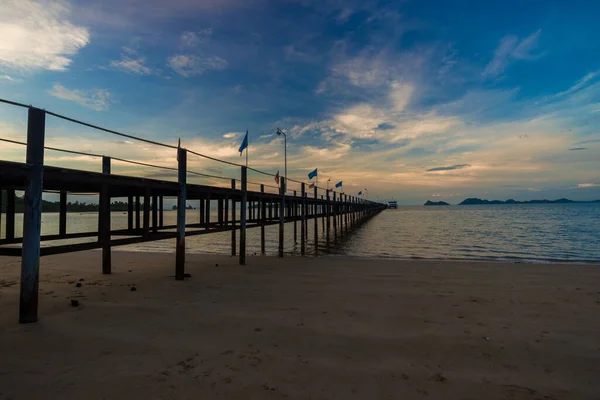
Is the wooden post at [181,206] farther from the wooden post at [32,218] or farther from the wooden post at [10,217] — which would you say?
the wooden post at [32,218]

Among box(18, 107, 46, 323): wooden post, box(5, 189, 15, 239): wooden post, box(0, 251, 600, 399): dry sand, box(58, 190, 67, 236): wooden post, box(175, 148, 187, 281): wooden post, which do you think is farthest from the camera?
box(175, 148, 187, 281): wooden post

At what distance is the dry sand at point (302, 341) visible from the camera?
412 cm

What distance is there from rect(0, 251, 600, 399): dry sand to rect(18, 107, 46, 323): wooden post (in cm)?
47

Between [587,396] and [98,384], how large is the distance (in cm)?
621

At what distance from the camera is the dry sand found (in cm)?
412

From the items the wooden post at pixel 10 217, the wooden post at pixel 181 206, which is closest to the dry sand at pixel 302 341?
the wooden post at pixel 181 206

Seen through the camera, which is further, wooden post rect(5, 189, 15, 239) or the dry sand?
wooden post rect(5, 189, 15, 239)

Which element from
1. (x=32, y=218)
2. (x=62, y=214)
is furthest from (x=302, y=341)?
(x=62, y=214)

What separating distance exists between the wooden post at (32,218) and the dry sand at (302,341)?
467 millimetres

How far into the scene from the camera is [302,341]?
18.1 ft

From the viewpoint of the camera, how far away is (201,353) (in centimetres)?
502

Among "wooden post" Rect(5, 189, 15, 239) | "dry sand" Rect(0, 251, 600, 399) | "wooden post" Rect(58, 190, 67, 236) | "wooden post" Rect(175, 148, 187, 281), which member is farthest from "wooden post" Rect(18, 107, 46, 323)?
"wooden post" Rect(175, 148, 187, 281)

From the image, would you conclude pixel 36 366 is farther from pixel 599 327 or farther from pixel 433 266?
pixel 433 266

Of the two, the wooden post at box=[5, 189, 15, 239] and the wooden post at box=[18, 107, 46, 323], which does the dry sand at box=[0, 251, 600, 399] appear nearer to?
the wooden post at box=[18, 107, 46, 323]
